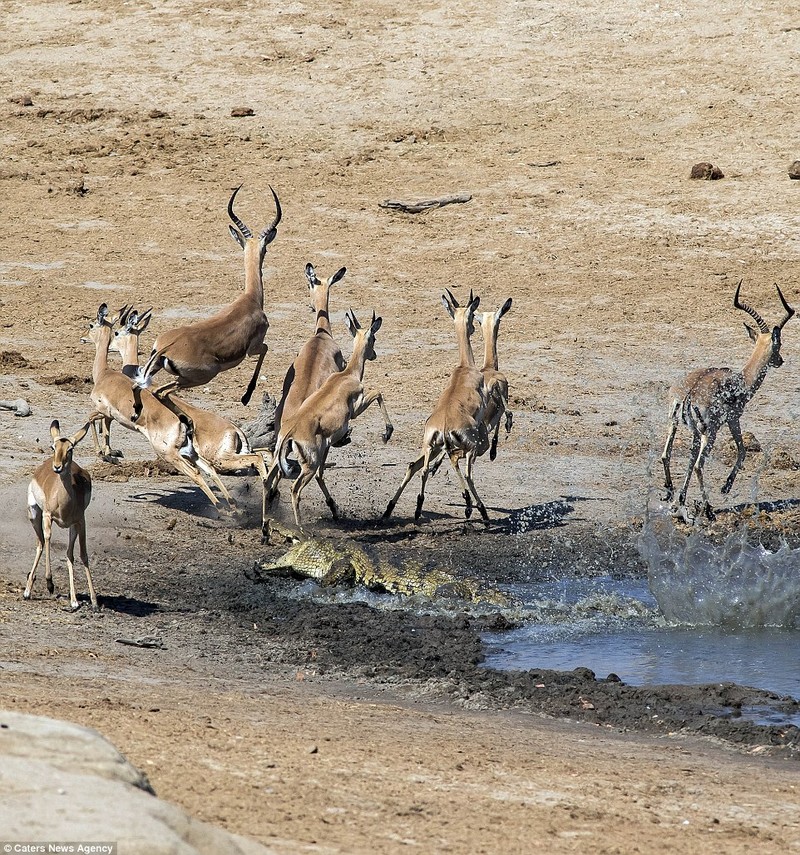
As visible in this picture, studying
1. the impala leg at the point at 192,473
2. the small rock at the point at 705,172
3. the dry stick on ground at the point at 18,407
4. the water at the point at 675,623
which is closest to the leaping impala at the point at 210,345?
the impala leg at the point at 192,473

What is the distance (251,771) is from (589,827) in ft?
4.37

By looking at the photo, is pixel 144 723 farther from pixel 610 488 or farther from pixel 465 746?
pixel 610 488

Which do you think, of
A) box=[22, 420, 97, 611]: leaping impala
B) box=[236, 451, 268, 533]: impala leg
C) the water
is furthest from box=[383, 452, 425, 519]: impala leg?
box=[22, 420, 97, 611]: leaping impala

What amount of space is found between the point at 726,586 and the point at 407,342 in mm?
6332

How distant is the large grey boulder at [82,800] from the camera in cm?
420

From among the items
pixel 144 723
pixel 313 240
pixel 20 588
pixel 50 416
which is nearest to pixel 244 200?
pixel 313 240

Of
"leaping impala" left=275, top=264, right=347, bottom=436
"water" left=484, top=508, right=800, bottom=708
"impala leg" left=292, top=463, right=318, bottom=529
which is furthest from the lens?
"leaping impala" left=275, top=264, right=347, bottom=436

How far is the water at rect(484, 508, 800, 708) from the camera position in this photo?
8516 millimetres

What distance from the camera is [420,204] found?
18328 mm

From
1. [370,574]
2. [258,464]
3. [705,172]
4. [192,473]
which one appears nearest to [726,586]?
[370,574]

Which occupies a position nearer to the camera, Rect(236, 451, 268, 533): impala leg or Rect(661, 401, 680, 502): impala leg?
Rect(236, 451, 268, 533): impala leg

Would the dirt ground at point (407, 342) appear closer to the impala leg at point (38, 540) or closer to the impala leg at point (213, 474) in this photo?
the impala leg at point (38, 540)

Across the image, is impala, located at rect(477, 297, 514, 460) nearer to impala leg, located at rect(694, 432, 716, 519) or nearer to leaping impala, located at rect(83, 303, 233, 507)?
impala leg, located at rect(694, 432, 716, 519)

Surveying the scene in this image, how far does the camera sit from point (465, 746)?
21.6 ft
